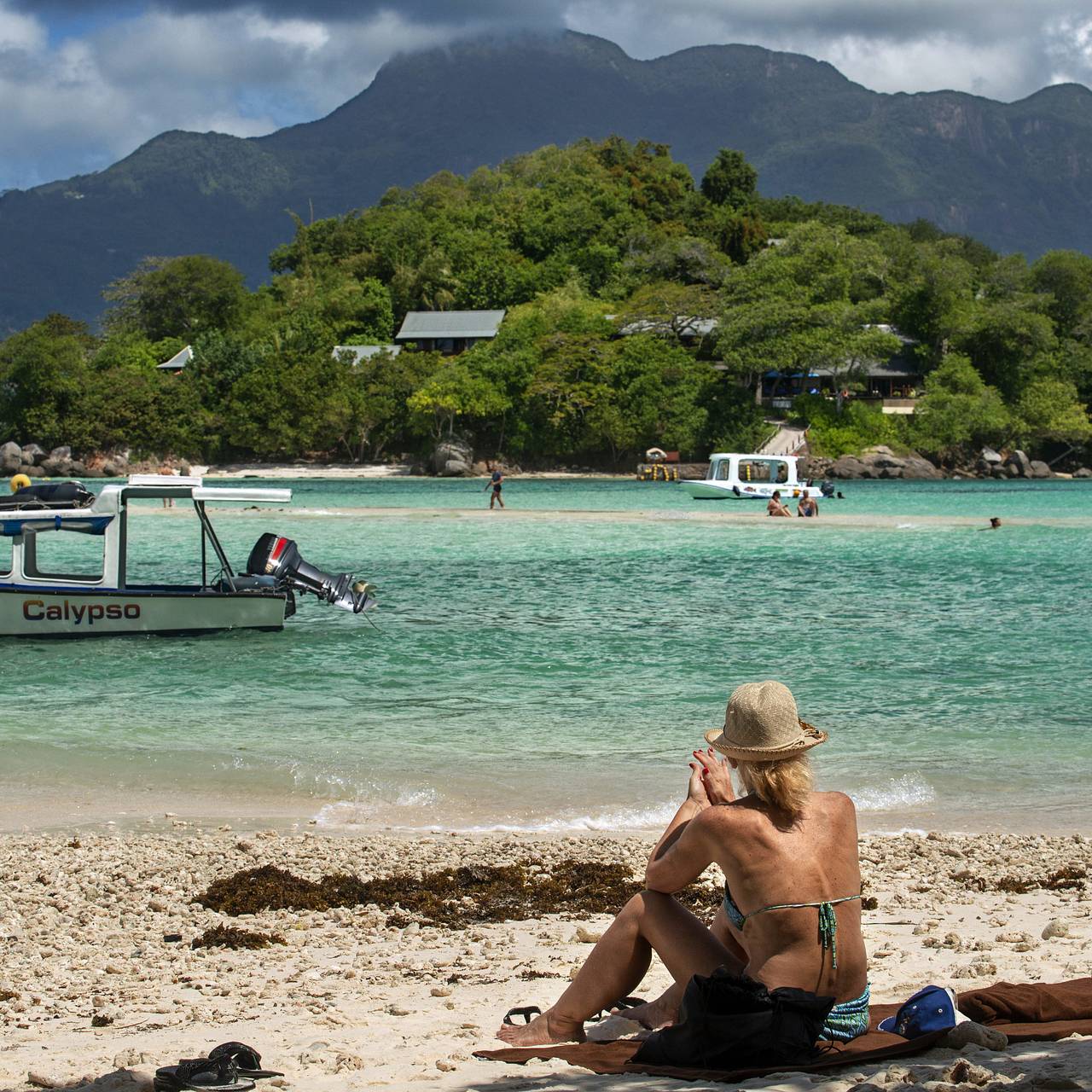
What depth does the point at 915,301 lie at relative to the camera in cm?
9981

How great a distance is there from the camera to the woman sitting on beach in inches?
181

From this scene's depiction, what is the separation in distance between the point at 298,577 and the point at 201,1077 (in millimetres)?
16030

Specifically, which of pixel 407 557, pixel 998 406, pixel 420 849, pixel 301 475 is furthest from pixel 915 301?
pixel 420 849

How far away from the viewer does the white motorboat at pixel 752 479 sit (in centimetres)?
5688

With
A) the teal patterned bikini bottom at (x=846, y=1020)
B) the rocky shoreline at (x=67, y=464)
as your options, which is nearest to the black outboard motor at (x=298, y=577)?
the teal patterned bikini bottom at (x=846, y=1020)

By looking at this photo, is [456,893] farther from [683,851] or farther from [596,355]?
[596,355]

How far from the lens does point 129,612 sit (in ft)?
61.0

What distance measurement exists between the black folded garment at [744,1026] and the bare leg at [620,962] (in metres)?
0.32

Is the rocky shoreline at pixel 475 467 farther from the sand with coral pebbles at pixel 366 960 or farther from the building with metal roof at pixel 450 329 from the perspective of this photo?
the sand with coral pebbles at pixel 366 960

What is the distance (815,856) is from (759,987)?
1.56ft

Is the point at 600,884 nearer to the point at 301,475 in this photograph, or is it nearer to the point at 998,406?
the point at 301,475

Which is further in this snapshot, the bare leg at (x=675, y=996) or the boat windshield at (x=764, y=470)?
the boat windshield at (x=764, y=470)

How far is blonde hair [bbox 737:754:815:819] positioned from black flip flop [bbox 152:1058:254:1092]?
1.95 meters

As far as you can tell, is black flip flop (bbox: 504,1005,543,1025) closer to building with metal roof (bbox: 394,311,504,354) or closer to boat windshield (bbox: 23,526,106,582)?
boat windshield (bbox: 23,526,106,582)
